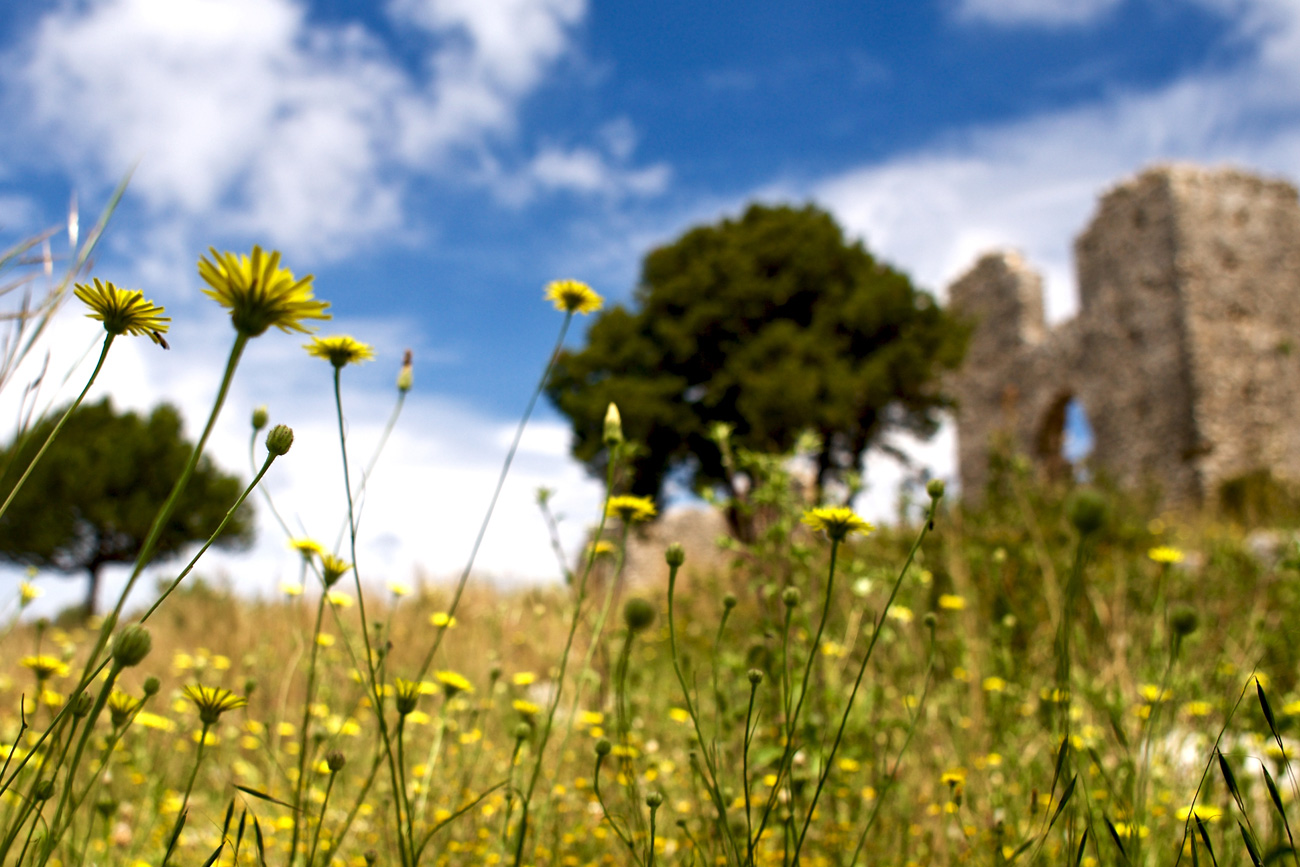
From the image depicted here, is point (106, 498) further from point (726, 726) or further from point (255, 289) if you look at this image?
point (255, 289)

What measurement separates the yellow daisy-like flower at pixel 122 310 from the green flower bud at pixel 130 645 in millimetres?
262

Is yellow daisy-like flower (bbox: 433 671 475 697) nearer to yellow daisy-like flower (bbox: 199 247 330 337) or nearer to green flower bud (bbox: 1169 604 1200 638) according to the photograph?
yellow daisy-like flower (bbox: 199 247 330 337)

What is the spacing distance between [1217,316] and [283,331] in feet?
50.9

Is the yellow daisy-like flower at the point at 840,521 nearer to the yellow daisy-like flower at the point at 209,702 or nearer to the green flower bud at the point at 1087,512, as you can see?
the green flower bud at the point at 1087,512

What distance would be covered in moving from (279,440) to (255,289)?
17cm

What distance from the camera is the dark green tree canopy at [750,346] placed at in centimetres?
1392

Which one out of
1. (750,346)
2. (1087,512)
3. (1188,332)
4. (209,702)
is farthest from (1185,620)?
(1188,332)

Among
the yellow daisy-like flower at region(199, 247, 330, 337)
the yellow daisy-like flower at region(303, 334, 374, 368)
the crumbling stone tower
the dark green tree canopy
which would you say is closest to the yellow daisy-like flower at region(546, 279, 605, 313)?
the yellow daisy-like flower at region(303, 334, 374, 368)

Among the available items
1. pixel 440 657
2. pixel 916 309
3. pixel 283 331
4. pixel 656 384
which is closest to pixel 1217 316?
pixel 916 309

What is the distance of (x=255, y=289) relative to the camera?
593 mm

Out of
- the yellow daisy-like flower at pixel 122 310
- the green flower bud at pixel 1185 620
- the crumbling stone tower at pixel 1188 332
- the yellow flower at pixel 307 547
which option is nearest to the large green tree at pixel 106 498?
the crumbling stone tower at pixel 1188 332

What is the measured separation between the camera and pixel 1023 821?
5.73ft

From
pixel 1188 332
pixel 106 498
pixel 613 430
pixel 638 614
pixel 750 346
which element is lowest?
pixel 638 614

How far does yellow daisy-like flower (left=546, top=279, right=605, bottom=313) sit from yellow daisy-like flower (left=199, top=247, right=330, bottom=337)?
0.61 m
